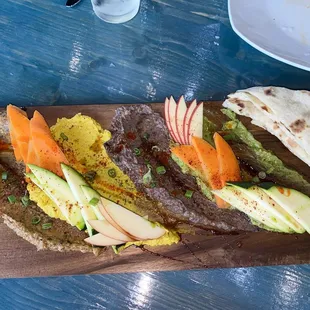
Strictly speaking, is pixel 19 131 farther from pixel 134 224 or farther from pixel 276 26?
pixel 276 26

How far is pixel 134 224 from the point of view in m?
2.31

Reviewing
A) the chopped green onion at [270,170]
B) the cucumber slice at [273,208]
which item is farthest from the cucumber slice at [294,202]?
the chopped green onion at [270,170]

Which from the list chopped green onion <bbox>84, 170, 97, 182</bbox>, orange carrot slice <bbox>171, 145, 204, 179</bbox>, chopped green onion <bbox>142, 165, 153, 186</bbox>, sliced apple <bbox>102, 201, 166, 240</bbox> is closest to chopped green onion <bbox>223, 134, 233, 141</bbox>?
orange carrot slice <bbox>171, 145, 204, 179</bbox>

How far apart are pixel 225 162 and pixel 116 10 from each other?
104 centimetres

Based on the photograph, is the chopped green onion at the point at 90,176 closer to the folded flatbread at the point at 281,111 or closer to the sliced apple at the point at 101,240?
the sliced apple at the point at 101,240

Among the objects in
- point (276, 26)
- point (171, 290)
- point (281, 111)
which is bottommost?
point (171, 290)

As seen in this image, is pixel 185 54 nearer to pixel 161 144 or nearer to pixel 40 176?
pixel 161 144

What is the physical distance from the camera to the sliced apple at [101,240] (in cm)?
228

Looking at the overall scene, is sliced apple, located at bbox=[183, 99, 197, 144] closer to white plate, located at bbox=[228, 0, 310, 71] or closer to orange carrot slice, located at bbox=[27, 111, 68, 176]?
white plate, located at bbox=[228, 0, 310, 71]

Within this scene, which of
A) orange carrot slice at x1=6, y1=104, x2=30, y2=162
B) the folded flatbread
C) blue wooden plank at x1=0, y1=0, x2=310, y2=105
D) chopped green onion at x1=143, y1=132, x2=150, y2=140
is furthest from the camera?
blue wooden plank at x1=0, y1=0, x2=310, y2=105

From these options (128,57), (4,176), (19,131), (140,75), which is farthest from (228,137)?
(4,176)

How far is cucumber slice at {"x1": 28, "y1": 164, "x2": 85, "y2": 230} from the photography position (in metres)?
2.29

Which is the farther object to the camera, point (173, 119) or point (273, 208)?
point (173, 119)

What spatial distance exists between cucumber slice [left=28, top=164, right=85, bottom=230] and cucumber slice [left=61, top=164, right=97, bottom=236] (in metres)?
0.03
